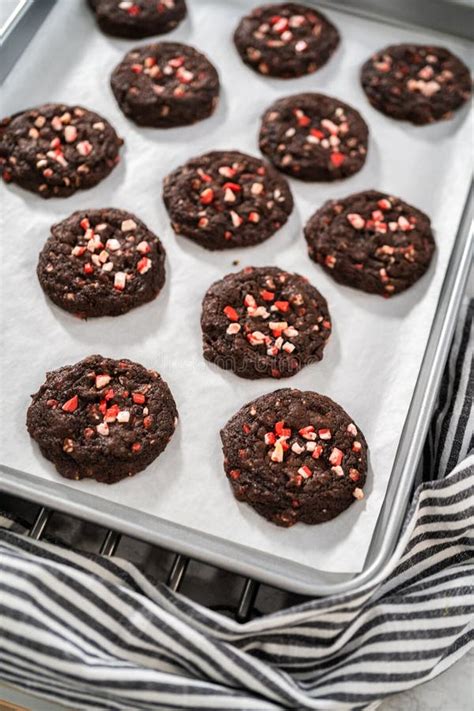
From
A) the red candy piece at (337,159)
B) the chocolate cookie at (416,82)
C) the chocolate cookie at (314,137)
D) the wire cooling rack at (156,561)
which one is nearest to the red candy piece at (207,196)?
the chocolate cookie at (314,137)

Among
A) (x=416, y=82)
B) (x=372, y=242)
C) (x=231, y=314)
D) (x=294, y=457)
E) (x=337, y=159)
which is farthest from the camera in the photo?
(x=416, y=82)

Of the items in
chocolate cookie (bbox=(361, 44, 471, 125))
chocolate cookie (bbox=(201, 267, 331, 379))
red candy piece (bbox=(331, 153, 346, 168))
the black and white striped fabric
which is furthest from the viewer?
chocolate cookie (bbox=(361, 44, 471, 125))

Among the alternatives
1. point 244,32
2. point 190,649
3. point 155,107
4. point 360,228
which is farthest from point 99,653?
point 244,32

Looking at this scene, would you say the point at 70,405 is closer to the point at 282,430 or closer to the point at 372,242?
the point at 282,430

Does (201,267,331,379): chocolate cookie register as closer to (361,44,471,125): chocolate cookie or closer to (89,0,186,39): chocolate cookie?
(361,44,471,125): chocolate cookie

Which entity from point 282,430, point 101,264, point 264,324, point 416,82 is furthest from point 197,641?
point 416,82

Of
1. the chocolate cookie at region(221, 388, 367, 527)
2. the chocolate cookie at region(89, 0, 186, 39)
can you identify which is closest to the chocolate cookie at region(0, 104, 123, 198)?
the chocolate cookie at region(89, 0, 186, 39)

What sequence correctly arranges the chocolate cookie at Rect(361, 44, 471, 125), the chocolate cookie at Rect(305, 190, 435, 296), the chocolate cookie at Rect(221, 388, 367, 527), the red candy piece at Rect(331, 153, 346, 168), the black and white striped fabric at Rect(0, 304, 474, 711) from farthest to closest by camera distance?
1. the chocolate cookie at Rect(361, 44, 471, 125)
2. the red candy piece at Rect(331, 153, 346, 168)
3. the chocolate cookie at Rect(305, 190, 435, 296)
4. the chocolate cookie at Rect(221, 388, 367, 527)
5. the black and white striped fabric at Rect(0, 304, 474, 711)
